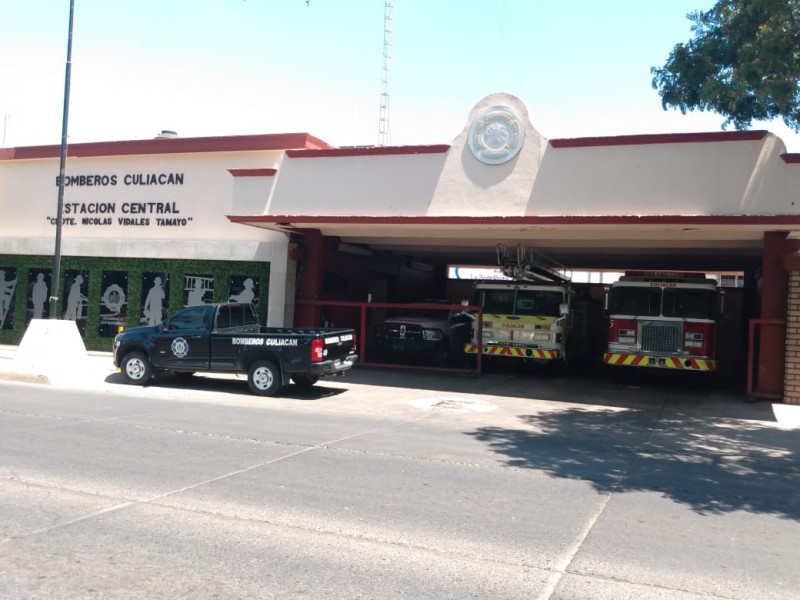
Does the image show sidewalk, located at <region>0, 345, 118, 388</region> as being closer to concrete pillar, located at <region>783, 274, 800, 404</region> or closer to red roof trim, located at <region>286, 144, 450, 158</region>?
red roof trim, located at <region>286, 144, 450, 158</region>

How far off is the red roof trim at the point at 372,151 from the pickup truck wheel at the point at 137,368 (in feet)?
19.9

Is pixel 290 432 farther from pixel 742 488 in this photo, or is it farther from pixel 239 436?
pixel 742 488

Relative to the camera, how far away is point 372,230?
18.8 meters

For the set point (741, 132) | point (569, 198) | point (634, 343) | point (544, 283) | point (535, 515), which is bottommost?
point (535, 515)

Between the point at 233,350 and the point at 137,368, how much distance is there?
2.49 m

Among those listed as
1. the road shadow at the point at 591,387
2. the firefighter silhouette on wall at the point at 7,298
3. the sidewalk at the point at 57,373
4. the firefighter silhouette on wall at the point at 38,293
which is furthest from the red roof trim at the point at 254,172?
the firefighter silhouette on wall at the point at 7,298

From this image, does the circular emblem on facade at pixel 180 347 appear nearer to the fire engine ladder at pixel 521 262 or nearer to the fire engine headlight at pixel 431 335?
the fire engine headlight at pixel 431 335

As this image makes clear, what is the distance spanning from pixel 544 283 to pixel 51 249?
48.5 ft

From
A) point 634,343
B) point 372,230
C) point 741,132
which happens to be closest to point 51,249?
point 372,230

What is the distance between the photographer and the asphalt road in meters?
4.94

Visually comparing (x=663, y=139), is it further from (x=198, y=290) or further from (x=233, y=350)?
(x=198, y=290)

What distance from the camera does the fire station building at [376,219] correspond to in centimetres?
1464

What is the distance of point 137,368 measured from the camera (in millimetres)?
15367

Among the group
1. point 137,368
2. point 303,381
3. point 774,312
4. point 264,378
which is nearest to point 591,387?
point 774,312
